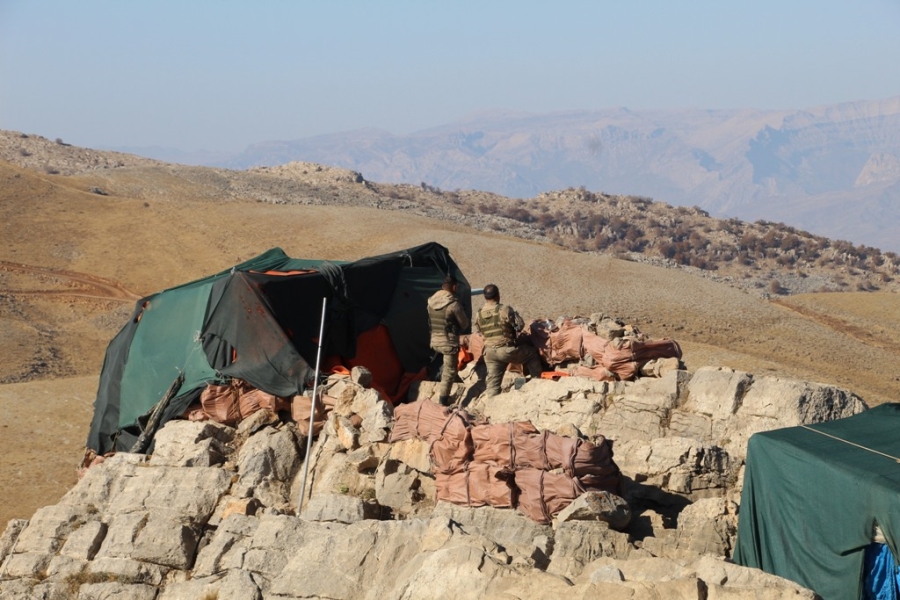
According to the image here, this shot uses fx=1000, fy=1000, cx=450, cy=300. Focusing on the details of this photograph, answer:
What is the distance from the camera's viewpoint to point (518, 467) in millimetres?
9719

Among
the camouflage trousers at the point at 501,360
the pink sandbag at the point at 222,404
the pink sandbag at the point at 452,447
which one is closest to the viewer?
the pink sandbag at the point at 452,447

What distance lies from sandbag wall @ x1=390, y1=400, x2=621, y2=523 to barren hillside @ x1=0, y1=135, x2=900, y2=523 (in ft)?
23.6

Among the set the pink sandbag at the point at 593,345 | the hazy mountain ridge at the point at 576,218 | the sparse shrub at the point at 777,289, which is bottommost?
the sparse shrub at the point at 777,289

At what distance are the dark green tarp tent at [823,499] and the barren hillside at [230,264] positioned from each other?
1010 centimetres

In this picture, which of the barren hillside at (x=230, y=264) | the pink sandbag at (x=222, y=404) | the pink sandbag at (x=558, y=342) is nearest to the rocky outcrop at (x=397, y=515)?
the pink sandbag at (x=222, y=404)

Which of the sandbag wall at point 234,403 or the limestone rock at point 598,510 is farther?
the sandbag wall at point 234,403

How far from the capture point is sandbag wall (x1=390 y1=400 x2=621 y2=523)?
943cm

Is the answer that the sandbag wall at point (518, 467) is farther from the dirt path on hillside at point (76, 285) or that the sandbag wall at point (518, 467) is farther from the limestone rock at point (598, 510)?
the dirt path on hillside at point (76, 285)

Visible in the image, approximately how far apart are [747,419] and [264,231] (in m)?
31.0

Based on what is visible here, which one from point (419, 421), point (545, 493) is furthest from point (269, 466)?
point (545, 493)

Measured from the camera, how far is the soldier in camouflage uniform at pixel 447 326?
41.8ft

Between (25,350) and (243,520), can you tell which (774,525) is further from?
(25,350)

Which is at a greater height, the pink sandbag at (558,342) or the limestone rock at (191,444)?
the pink sandbag at (558,342)

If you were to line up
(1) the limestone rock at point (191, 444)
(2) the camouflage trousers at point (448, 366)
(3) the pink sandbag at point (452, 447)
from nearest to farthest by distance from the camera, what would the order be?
(3) the pink sandbag at point (452, 447), (1) the limestone rock at point (191, 444), (2) the camouflage trousers at point (448, 366)
